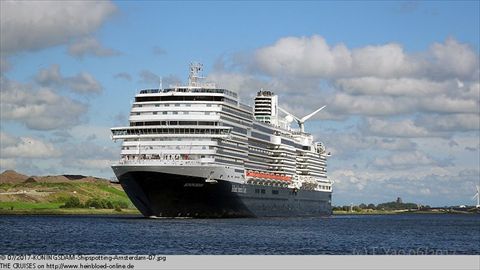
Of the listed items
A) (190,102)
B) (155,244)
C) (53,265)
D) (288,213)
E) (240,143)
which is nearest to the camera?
(53,265)

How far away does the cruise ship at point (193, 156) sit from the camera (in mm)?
116875

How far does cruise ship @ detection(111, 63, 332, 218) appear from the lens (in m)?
117

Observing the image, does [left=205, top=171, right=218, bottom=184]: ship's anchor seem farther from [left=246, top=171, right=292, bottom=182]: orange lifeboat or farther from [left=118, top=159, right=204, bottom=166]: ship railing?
[left=246, top=171, right=292, bottom=182]: orange lifeboat

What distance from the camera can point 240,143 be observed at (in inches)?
5182

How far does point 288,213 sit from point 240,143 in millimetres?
24859

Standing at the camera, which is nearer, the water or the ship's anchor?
the water

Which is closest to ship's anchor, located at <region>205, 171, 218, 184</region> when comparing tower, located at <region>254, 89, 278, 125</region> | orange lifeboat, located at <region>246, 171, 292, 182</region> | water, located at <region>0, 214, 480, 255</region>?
water, located at <region>0, 214, 480, 255</region>

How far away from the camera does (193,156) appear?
120m

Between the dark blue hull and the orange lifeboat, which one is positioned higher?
the orange lifeboat

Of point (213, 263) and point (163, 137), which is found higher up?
point (163, 137)

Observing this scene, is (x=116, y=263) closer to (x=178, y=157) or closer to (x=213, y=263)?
(x=213, y=263)

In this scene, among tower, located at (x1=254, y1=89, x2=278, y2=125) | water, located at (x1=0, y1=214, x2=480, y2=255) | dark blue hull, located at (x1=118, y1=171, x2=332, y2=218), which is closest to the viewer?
water, located at (x1=0, y1=214, x2=480, y2=255)

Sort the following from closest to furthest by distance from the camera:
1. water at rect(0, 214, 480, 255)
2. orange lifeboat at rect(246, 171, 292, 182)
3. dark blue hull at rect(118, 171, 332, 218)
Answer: water at rect(0, 214, 480, 255), dark blue hull at rect(118, 171, 332, 218), orange lifeboat at rect(246, 171, 292, 182)

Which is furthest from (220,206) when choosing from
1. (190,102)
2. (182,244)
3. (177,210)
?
(182,244)
